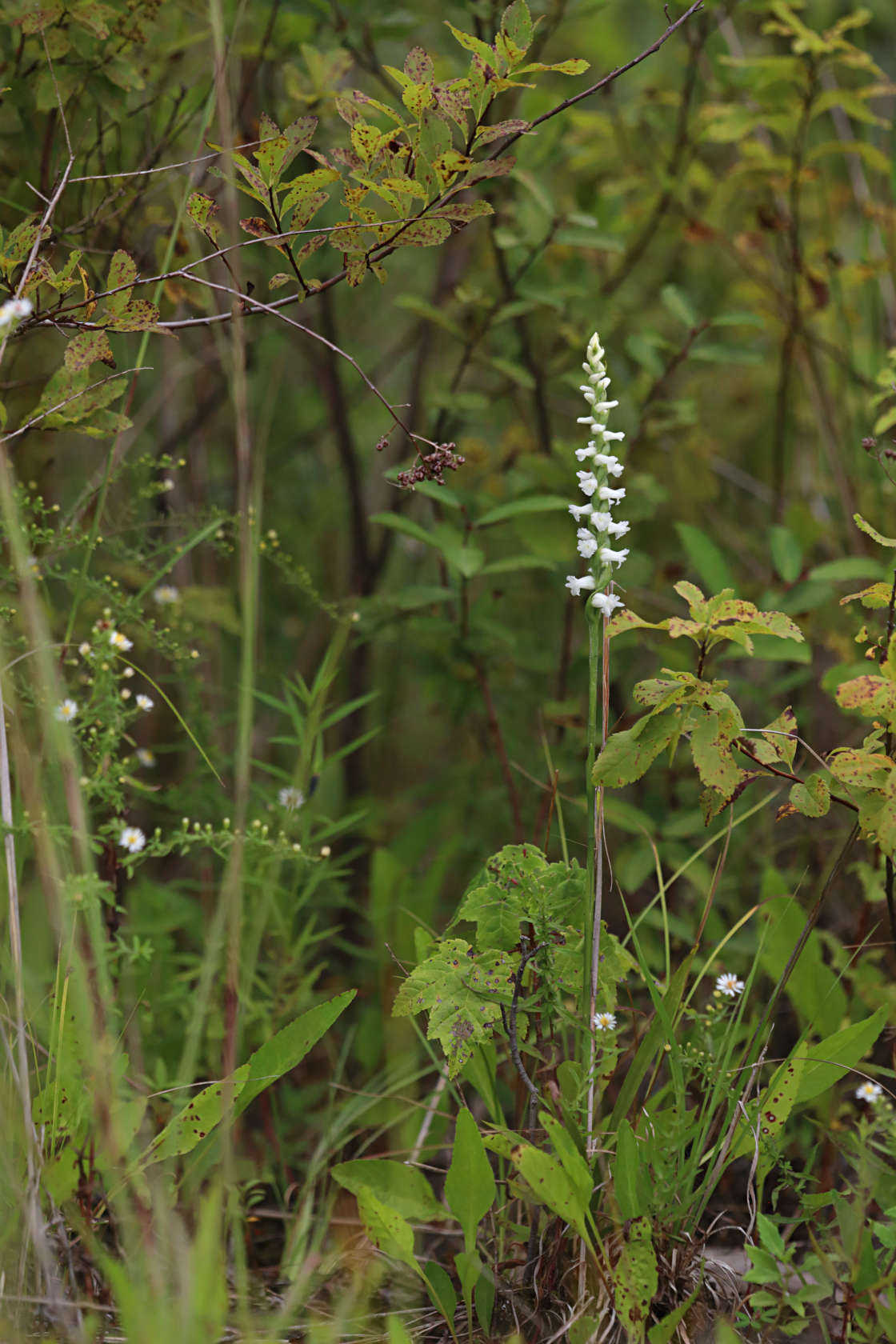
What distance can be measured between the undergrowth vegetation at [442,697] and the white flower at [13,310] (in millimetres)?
29

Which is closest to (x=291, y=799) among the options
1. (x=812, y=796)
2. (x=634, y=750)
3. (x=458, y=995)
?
(x=458, y=995)

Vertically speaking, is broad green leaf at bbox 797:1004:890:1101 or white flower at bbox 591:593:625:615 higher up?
white flower at bbox 591:593:625:615

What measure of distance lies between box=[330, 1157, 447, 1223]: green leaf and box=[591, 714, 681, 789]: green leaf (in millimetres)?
518

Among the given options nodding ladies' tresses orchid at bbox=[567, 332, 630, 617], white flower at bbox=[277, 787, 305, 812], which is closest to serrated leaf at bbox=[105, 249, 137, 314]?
nodding ladies' tresses orchid at bbox=[567, 332, 630, 617]

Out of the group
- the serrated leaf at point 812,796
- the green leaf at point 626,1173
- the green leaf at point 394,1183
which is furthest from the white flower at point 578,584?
the green leaf at point 394,1183

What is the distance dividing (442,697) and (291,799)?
506mm

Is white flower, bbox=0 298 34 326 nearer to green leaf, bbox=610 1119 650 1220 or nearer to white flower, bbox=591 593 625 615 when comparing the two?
white flower, bbox=591 593 625 615

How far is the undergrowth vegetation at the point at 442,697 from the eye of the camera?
1.02 m

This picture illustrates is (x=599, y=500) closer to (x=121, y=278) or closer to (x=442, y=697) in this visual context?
(x=121, y=278)

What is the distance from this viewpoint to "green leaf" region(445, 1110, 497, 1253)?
105 cm

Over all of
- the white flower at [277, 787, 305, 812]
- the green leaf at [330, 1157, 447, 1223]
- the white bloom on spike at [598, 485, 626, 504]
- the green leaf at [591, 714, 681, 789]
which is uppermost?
the white bloom on spike at [598, 485, 626, 504]

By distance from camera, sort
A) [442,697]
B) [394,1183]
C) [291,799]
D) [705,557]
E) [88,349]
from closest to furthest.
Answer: [88,349], [394,1183], [291,799], [705,557], [442,697]

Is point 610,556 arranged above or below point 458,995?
above

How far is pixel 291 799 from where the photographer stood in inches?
57.2
